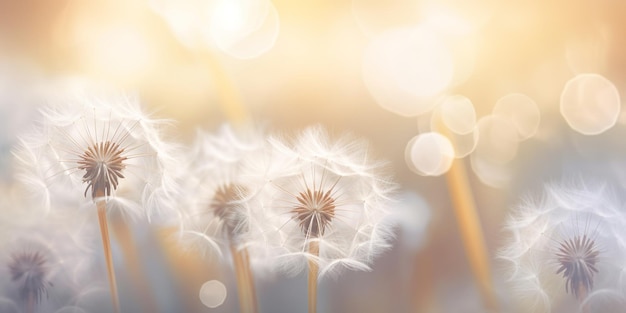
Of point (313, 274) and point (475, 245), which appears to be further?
point (475, 245)

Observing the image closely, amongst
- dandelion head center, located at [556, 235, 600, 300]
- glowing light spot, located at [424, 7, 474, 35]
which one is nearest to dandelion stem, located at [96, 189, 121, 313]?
glowing light spot, located at [424, 7, 474, 35]

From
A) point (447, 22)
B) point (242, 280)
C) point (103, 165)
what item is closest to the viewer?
point (103, 165)

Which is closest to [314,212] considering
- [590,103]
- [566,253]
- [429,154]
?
[429,154]

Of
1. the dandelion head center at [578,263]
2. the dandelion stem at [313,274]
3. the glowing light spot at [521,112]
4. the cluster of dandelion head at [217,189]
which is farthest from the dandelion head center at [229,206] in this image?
the dandelion head center at [578,263]

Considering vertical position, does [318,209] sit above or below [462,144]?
below

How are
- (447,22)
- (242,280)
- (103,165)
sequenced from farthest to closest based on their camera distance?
(447,22)
(242,280)
(103,165)

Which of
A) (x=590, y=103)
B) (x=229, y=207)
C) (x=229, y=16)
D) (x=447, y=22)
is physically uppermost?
(x=229, y=16)

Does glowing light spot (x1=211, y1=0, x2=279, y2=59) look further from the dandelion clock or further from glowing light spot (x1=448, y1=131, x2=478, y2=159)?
glowing light spot (x1=448, y1=131, x2=478, y2=159)

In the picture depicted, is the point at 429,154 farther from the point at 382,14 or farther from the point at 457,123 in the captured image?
the point at 382,14

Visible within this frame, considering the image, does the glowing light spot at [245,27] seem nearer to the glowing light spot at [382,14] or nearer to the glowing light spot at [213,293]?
the glowing light spot at [382,14]
